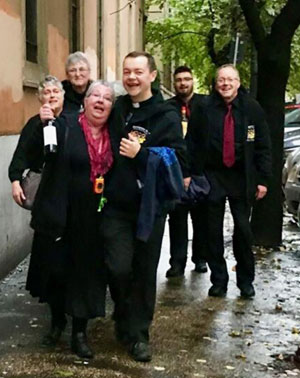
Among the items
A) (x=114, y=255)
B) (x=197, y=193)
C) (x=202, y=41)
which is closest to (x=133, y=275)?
(x=114, y=255)

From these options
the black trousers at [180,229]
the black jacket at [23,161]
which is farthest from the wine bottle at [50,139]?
the black trousers at [180,229]

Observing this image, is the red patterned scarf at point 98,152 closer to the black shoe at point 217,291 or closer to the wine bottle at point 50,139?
the wine bottle at point 50,139

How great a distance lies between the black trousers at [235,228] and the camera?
7.07 meters

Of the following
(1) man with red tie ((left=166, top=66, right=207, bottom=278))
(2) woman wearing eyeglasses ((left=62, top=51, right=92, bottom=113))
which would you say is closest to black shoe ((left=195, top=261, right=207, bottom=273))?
(1) man with red tie ((left=166, top=66, right=207, bottom=278))

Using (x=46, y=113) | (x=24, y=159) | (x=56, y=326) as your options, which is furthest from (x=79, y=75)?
(x=56, y=326)

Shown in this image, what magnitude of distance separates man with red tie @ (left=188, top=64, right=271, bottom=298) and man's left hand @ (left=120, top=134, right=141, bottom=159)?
1.96 metres

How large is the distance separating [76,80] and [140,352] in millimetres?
2319

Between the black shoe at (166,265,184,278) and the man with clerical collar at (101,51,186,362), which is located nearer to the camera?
the man with clerical collar at (101,51,186,362)

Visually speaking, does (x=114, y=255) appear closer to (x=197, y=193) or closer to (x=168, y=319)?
(x=168, y=319)

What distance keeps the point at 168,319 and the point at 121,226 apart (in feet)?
4.64

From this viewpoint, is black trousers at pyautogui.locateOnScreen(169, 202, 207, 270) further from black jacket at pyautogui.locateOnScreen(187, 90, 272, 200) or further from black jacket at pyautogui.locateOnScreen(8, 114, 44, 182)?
black jacket at pyautogui.locateOnScreen(8, 114, 44, 182)

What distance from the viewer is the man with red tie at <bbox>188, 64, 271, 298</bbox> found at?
275 inches

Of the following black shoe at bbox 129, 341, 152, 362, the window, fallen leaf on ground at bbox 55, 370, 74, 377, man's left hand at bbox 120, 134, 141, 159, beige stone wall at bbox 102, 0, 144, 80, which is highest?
beige stone wall at bbox 102, 0, 144, 80

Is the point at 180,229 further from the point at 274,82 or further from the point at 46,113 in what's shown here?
the point at 46,113
